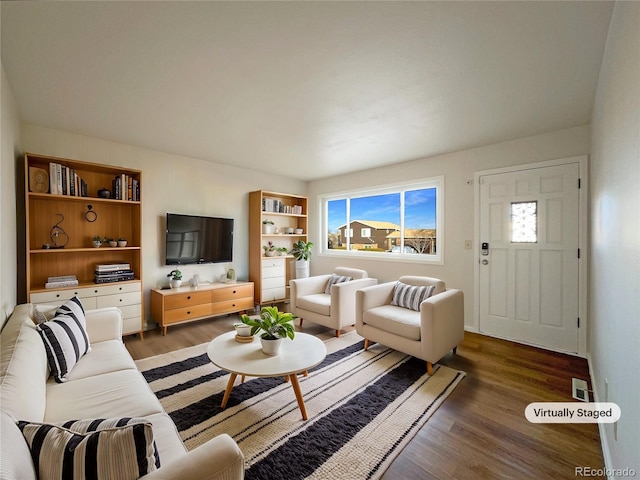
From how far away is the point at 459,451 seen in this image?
1.64 metres

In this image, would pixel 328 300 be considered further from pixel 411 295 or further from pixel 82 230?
pixel 82 230

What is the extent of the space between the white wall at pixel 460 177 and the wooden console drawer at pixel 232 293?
186 cm

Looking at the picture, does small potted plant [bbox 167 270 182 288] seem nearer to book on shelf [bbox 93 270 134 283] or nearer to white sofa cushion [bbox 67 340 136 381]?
book on shelf [bbox 93 270 134 283]

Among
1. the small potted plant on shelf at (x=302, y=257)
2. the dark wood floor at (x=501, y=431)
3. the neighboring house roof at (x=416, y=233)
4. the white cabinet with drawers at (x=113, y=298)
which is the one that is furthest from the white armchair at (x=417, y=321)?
the white cabinet with drawers at (x=113, y=298)

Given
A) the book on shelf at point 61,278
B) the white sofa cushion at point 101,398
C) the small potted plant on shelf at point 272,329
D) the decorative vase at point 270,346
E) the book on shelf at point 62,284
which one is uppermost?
the book on shelf at point 61,278

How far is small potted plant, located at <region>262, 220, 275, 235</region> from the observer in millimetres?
4770

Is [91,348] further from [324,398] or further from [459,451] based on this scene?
[459,451]

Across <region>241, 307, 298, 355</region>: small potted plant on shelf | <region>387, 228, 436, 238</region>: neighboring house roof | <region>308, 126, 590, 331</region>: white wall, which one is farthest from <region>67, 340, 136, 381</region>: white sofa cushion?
<region>387, 228, 436, 238</region>: neighboring house roof

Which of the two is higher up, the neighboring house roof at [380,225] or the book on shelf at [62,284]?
the neighboring house roof at [380,225]

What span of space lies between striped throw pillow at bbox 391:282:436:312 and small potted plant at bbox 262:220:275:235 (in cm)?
244

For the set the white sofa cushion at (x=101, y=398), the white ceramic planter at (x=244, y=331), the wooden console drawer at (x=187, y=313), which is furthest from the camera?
the wooden console drawer at (x=187, y=313)

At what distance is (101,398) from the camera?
146 cm

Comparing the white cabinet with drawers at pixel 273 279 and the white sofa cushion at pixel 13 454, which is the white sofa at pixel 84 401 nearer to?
the white sofa cushion at pixel 13 454

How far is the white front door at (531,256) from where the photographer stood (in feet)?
9.63
